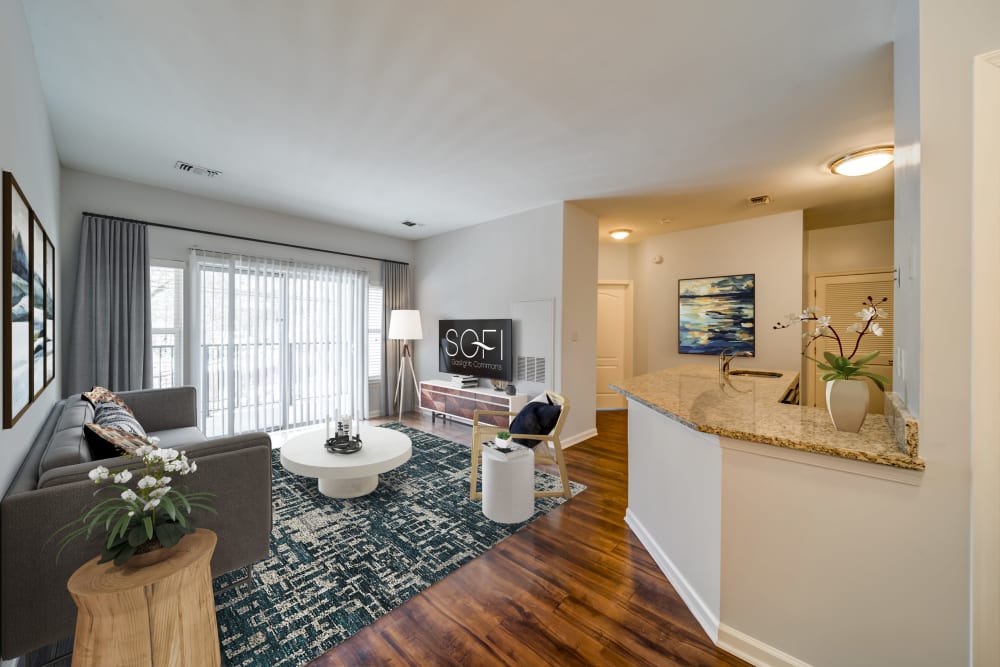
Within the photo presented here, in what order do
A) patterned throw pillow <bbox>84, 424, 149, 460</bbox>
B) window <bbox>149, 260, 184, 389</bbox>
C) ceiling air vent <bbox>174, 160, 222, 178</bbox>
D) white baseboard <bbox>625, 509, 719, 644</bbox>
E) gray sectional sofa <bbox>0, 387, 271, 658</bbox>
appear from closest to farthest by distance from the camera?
gray sectional sofa <bbox>0, 387, 271, 658</bbox> → white baseboard <bbox>625, 509, 719, 644</bbox> → patterned throw pillow <bbox>84, 424, 149, 460</bbox> → ceiling air vent <bbox>174, 160, 222, 178</bbox> → window <bbox>149, 260, 184, 389</bbox>

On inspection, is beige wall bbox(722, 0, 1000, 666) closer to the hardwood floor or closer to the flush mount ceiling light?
the hardwood floor

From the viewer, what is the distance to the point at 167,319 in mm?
3902

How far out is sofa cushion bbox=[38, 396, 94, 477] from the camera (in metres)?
1.49

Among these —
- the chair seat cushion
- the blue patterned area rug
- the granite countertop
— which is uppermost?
the granite countertop

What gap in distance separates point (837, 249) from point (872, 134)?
9.65 ft

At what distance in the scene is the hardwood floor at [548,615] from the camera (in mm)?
1544

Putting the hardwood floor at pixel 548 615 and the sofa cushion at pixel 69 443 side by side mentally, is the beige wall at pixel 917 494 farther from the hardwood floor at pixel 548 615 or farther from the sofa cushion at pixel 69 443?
the sofa cushion at pixel 69 443

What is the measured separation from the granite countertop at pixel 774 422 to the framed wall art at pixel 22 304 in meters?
2.63

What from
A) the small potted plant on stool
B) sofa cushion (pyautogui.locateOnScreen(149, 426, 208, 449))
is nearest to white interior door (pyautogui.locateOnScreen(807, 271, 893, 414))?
the small potted plant on stool

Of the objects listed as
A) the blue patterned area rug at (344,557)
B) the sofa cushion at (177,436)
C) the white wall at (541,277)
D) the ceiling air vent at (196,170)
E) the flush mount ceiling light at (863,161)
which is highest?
the ceiling air vent at (196,170)

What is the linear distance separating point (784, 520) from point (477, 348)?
153 inches

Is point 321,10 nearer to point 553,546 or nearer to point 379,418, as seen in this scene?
point 553,546

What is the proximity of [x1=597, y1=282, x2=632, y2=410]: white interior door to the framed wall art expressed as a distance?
592 cm

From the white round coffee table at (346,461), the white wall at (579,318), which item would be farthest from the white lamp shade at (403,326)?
the white wall at (579,318)
